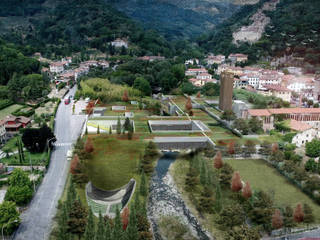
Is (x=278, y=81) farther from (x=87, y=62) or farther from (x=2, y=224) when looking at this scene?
(x=2, y=224)

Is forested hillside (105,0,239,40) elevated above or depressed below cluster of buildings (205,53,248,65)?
above

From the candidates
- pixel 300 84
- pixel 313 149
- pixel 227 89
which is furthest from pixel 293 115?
pixel 300 84

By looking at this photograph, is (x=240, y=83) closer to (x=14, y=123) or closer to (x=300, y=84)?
(x=300, y=84)

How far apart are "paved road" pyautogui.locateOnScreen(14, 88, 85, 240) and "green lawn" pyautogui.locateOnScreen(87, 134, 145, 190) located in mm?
1672

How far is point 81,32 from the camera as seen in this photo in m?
61.9

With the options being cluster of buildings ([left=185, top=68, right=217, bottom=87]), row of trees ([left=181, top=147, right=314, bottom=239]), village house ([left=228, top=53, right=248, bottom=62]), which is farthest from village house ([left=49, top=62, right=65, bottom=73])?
row of trees ([left=181, top=147, right=314, bottom=239])

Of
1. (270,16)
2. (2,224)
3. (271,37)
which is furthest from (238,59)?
(2,224)

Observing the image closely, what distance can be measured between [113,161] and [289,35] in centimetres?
3934

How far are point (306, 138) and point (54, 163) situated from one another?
50.6 ft

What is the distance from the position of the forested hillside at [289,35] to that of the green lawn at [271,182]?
23830 mm

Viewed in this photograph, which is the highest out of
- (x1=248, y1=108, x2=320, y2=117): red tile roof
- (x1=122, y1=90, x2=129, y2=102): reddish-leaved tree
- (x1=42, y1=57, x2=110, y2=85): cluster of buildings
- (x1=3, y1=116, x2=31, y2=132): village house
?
(x1=42, y1=57, x2=110, y2=85): cluster of buildings

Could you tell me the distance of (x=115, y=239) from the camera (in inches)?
369

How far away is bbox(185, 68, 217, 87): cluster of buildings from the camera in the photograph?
133ft

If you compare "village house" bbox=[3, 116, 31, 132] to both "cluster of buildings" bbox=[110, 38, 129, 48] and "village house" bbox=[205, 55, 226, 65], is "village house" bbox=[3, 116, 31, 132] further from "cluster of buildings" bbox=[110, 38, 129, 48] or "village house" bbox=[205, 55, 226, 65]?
"village house" bbox=[205, 55, 226, 65]
